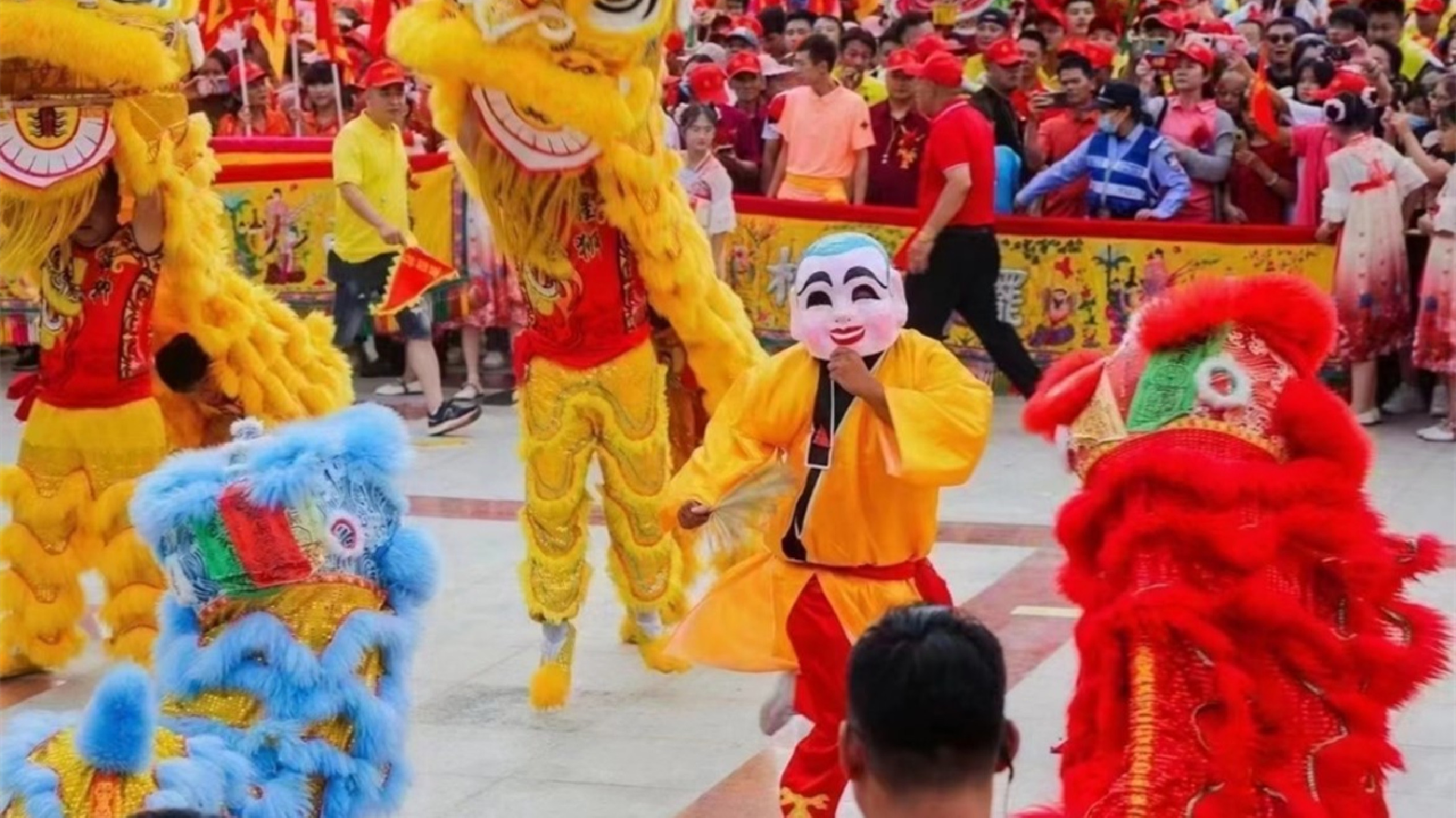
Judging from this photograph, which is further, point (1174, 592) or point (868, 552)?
point (868, 552)

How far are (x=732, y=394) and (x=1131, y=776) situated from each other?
2183 millimetres

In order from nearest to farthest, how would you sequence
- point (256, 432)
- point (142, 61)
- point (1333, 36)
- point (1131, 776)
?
point (1131, 776), point (256, 432), point (142, 61), point (1333, 36)

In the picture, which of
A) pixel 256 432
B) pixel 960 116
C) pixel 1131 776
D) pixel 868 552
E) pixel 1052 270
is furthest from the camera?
pixel 1052 270

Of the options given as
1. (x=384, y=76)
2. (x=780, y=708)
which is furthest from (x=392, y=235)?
(x=780, y=708)

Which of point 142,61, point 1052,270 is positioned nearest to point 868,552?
point 142,61

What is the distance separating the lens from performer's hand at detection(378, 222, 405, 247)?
442 inches

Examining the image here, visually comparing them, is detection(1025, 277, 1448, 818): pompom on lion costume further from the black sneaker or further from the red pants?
the black sneaker

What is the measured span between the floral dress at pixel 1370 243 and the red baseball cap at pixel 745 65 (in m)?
3.48

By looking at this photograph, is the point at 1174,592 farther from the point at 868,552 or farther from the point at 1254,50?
the point at 1254,50

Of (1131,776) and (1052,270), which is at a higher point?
(1131,776)

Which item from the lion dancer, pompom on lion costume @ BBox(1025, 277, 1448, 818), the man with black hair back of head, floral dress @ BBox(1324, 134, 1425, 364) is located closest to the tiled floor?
the lion dancer

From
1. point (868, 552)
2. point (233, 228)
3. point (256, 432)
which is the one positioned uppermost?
point (256, 432)

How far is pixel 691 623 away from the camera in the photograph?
581cm

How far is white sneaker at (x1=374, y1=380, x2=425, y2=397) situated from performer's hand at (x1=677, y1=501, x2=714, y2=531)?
7.22 meters
